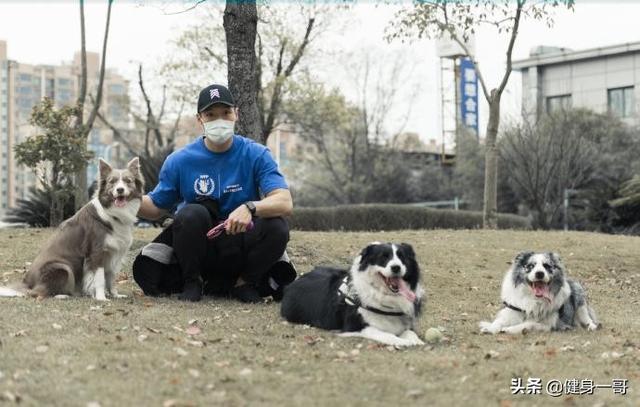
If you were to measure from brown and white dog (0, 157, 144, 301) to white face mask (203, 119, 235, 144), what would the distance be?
0.68 metres

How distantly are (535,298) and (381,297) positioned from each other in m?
1.43

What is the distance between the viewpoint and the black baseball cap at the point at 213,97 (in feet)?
22.1

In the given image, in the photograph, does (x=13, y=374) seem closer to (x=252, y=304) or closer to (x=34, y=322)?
(x=34, y=322)

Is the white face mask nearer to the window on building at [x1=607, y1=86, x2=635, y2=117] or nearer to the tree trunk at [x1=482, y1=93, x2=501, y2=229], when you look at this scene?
the tree trunk at [x1=482, y1=93, x2=501, y2=229]

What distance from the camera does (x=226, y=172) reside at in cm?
688

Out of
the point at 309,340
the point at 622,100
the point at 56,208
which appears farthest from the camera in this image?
the point at 622,100

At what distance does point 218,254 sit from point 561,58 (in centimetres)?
3903

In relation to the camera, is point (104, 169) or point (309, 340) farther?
point (104, 169)

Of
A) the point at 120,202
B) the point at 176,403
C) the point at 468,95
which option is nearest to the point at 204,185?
Answer: the point at 120,202

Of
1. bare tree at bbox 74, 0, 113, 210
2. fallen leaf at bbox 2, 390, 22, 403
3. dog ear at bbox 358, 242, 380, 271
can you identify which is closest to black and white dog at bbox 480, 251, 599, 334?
dog ear at bbox 358, 242, 380, 271

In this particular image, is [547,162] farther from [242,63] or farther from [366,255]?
[366,255]

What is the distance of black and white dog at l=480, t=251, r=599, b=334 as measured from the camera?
6.14 m

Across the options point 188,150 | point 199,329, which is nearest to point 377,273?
point 199,329

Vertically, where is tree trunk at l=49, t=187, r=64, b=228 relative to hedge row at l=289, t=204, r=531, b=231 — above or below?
above
